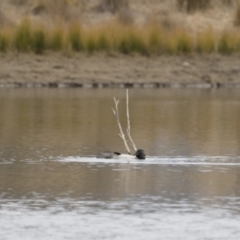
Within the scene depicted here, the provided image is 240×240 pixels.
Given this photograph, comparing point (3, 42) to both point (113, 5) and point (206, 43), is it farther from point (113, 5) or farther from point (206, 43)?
point (113, 5)

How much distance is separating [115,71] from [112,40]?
238cm

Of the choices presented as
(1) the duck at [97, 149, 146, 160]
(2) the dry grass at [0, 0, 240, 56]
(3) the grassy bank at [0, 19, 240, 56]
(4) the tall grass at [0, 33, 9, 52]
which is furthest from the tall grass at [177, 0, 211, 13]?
(1) the duck at [97, 149, 146, 160]

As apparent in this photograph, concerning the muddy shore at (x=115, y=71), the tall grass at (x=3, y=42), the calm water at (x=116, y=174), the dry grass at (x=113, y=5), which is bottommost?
the calm water at (x=116, y=174)

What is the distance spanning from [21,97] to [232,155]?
35.5 feet

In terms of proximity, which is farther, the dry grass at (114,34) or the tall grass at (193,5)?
the tall grass at (193,5)

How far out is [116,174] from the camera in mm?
13711

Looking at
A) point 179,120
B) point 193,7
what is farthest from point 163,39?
point 179,120

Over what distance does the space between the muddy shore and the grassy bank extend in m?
0.54

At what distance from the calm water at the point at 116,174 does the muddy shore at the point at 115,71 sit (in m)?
5.35

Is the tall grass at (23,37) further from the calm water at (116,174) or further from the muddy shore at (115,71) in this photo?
the calm water at (116,174)

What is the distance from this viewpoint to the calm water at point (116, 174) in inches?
414

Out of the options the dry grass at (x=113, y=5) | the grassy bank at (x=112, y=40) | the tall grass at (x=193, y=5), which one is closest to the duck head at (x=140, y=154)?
the grassy bank at (x=112, y=40)

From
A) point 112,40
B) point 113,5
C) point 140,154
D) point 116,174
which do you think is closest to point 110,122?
point 140,154

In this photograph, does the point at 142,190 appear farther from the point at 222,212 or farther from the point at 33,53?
the point at 33,53
